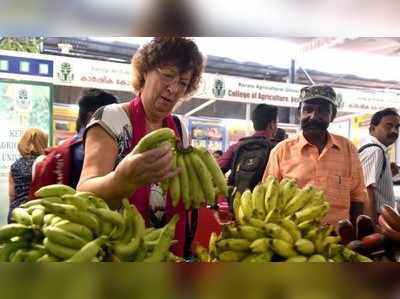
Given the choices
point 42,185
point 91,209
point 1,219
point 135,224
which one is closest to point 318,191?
point 135,224

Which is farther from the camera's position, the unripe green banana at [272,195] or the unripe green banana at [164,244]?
the unripe green banana at [272,195]

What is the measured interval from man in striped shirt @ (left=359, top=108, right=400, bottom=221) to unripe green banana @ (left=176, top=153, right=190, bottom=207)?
2.08 ft

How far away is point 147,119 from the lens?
1875mm

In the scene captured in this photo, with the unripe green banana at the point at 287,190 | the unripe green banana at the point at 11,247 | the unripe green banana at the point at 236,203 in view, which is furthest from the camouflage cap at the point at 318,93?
the unripe green banana at the point at 11,247

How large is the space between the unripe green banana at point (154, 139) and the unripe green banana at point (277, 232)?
0.41 meters

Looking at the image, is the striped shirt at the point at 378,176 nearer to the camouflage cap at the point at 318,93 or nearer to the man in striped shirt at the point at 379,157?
the man in striped shirt at the point at 379,157

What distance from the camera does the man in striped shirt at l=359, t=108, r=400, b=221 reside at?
1.96m

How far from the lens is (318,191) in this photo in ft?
6.39

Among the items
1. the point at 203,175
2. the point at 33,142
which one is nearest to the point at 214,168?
the point at 203,175

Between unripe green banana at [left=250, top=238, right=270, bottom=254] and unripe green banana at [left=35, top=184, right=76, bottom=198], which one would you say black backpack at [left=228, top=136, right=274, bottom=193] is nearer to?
unripe green banana at [left=250, top=238, right=270, bottom=254]

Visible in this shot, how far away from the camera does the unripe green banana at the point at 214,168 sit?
1.86 meters

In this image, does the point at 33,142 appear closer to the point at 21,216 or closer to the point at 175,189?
the point at 21,216

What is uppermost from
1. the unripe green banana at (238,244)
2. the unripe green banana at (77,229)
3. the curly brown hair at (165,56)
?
the curly brown hair at (165,56)

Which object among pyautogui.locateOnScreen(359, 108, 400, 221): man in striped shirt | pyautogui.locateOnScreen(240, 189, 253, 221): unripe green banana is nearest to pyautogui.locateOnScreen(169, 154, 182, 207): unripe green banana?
pyautogui.locateOnScreen(240, 189, 253, 221): unripe green banana
